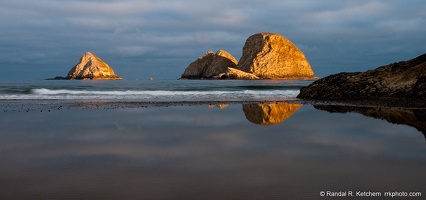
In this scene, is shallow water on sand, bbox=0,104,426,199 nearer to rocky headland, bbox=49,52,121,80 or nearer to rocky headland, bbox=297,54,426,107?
rocky headland, bbox=297,54,426,107

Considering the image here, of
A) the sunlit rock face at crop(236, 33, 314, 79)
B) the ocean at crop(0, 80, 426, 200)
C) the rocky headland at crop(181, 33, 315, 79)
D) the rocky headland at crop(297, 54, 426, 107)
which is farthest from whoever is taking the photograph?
Answer: the sunlit rock face at crop(236, 33, 314, 79)

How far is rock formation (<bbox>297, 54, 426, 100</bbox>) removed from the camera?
67.4 feet

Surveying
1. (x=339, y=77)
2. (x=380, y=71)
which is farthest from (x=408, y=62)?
(x=339, y=77)

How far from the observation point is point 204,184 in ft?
15.5

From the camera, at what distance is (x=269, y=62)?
154 metres

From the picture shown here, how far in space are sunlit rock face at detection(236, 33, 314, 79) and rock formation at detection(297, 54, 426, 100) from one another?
407ft

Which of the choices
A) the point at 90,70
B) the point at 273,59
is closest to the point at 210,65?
the point at 273,59

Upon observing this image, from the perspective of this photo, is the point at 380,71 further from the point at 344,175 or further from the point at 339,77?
the point at 344,175

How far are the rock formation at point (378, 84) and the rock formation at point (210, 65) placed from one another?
483 ft

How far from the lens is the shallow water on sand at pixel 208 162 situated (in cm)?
452

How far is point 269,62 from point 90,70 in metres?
93.2

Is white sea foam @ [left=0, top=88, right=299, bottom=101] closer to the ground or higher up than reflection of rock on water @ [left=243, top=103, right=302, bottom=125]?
higher up

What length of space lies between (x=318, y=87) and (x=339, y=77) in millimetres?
1721

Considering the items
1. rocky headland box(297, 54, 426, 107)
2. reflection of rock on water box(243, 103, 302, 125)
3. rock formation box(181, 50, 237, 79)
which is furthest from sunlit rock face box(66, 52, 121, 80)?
reflection of rock on water box(243, 103, 302, 125)
